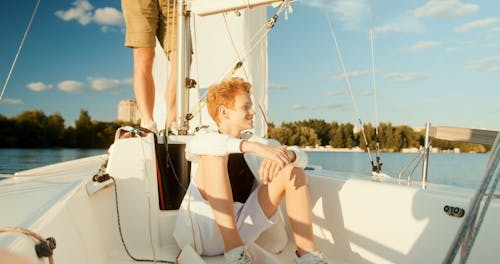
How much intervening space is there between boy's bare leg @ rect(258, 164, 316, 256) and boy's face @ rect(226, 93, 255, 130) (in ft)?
0.89

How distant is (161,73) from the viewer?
15.7 feet

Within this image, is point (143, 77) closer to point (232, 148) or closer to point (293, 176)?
point (232, 148)

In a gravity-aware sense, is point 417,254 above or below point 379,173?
below

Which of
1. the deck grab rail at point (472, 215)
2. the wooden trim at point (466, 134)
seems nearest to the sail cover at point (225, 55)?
the wooden trim at point (466, 134)

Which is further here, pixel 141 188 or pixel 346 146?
pixel 346 146

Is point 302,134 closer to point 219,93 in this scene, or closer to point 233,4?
point 233,4

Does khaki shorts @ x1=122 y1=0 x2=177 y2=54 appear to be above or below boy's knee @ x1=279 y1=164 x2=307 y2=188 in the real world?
above

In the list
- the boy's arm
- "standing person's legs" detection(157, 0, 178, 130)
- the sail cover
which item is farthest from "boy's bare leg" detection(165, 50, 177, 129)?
the sail cover

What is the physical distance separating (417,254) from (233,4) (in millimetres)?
1763

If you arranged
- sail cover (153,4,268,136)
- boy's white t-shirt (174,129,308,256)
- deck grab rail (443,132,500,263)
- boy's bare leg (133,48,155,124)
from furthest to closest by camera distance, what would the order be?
1. sail cover (153,4,268,136)
2. boy's bare leg (133,48,155,124)
3. boy's white t-shirt (174,129,308,256)
4. deck grab rail (443,132,500,263)

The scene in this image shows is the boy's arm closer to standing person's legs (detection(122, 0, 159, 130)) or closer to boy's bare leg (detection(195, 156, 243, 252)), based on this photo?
boy's bare leg (detection(195, 156, 243, 252))

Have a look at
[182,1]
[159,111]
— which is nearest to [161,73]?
[159,111]

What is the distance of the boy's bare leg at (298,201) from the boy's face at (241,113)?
0.27 m

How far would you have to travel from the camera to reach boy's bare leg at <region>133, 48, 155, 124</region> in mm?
2748
